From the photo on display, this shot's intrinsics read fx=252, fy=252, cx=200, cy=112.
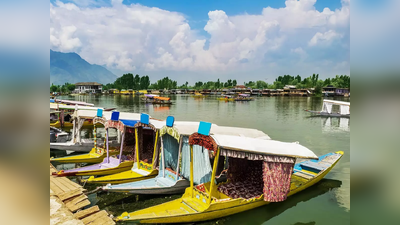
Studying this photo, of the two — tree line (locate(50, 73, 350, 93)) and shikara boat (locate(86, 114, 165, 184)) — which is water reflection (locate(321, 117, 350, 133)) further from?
tree line (locate(50, 73, 350, 93))

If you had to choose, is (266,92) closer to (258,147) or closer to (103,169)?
(103,169)

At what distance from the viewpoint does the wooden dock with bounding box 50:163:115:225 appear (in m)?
7.27

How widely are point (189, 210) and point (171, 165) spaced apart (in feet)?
9.68

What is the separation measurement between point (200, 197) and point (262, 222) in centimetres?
232

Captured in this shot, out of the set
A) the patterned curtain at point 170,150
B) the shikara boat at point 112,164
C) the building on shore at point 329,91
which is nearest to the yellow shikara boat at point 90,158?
the shikara boat at point 112,164

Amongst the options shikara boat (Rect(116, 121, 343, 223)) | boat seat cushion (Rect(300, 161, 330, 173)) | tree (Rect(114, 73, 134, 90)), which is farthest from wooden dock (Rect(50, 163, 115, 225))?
tree (Rect(114, 73, 134, 90))

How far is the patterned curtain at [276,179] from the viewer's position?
317 inches

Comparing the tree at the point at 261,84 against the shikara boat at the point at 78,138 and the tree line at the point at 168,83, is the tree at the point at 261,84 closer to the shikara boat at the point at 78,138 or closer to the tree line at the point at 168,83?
the tree line at the point at 168,83

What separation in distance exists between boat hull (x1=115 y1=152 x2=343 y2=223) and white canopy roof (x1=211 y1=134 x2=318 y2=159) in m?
1.72

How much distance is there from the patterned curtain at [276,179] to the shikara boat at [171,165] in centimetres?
212

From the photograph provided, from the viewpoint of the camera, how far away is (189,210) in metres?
7.71

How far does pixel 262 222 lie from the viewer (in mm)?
8523
